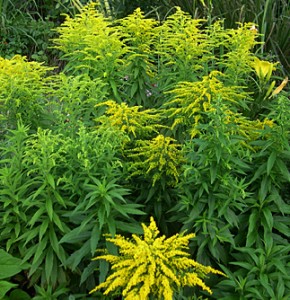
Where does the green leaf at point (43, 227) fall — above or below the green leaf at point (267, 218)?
above

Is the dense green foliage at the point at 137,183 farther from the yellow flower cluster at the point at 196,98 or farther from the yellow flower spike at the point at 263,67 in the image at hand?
the yellow flower spike at the point at 263,67

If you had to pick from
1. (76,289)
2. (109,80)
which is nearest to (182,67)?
(109,80)

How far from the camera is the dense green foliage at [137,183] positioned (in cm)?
237

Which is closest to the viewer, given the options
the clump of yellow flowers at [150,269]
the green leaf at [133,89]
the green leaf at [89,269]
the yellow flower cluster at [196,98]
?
the clump of yellow flowers at [150,269]

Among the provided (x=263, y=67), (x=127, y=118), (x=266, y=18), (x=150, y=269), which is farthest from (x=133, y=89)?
(x=266, y=18)

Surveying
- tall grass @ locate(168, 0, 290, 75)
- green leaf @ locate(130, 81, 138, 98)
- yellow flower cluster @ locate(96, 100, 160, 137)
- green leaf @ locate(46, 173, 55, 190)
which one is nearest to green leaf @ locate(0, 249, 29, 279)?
green leaf @ locate(46, 173, 55, 190)

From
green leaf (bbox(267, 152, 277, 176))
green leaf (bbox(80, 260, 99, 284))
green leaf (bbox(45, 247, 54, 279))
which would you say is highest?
green leaf (bbox(267, 152, 277, 176))

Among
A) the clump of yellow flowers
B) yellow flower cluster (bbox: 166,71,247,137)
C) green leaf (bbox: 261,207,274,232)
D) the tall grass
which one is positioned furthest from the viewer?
the tall grass

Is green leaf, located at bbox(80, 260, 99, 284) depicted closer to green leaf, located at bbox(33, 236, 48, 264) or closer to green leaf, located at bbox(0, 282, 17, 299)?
green leaf, located at bbox(33, 236, 48, 264)

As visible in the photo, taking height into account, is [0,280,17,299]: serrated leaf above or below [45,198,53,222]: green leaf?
below

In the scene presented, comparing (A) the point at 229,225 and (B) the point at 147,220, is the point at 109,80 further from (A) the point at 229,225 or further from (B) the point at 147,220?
(A) the point at 229,225

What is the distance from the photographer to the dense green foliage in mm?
2371

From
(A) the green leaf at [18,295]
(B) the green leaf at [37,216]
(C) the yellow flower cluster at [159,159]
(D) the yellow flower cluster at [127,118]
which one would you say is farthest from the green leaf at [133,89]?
(A) the green leaf at [18,295]

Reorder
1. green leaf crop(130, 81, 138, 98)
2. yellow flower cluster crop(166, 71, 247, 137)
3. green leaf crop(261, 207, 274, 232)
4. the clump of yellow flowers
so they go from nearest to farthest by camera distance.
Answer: the clump of yellow flowers, green leaf crop(261, 207, 274, 232), yellow flower cluster crop(166, 71, 247, 137), green leaf crop(130, 81, 138, 98)
